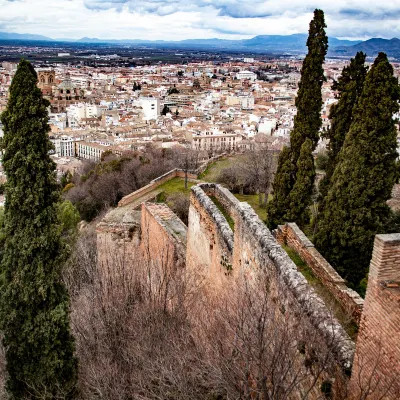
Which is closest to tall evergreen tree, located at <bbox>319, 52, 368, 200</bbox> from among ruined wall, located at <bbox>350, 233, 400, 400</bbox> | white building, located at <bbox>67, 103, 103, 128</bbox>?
ruined wall, located at <bbox>350, 233, 400, 400</bbox>

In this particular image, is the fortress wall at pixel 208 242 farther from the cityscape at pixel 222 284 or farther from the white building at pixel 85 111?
the white building at pixel 85 111

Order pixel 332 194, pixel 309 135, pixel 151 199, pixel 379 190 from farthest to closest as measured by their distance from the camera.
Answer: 1. pixel 151 199
2. pixel 309 135
3. pixel 332 194
4. pixel 379 190

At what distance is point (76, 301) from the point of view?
10.8 m

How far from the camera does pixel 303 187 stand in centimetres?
1605

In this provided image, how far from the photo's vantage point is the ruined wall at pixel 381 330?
15.0 feet

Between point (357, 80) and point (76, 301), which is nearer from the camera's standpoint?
point (76, 301)

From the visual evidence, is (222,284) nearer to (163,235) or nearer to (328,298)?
(328,298)

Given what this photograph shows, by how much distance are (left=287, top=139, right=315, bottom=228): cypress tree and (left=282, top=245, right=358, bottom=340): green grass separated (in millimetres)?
5311

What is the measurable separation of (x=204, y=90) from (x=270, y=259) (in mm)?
150986

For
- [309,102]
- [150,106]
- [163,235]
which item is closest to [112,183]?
[309,102]

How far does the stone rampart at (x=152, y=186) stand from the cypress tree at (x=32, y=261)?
1465 cm

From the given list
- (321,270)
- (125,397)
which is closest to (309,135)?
(321,270)

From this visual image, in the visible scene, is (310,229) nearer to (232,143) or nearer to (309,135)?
(309,135)

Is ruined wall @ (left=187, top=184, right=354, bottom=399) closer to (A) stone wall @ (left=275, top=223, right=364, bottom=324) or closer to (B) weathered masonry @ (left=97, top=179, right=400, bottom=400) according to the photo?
(B) weathered masonry @ (left=97, top=179, right=400, bottom=400)
